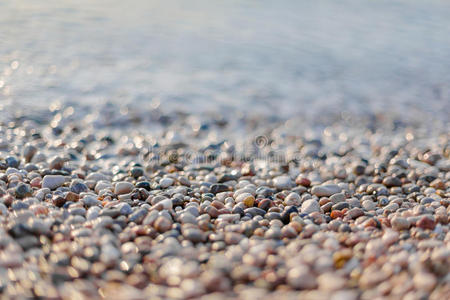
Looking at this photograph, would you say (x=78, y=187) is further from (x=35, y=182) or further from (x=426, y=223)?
(x=426, y=223)

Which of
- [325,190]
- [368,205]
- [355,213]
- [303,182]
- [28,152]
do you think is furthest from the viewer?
[28,152]

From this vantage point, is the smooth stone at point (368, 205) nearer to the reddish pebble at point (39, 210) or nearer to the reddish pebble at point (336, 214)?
the reddish pebble at point (336, 214)

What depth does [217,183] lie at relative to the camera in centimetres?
442

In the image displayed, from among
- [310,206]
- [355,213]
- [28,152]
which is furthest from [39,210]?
[355,213]

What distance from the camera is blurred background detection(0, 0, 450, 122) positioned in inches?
316

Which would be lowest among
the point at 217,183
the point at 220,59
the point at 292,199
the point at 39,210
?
the point at 217,183

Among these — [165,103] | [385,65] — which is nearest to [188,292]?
[165,103]

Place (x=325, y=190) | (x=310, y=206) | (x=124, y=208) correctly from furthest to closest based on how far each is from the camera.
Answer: (x=325, y=190)
(x=310, y=206)
(x=124, y=208)

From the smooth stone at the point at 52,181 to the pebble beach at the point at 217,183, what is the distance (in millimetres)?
14

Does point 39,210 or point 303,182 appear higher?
point 39,210

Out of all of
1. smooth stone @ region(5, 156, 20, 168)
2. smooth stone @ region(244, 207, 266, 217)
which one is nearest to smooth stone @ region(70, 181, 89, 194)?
smooth stone @ region(5, 156, 20, 168)

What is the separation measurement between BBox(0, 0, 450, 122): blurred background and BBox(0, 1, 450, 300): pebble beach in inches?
2.5

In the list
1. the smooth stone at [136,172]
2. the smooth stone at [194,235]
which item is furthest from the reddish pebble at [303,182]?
the smooth stone at [194,235]

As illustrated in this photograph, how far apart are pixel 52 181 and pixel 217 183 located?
1558mm
